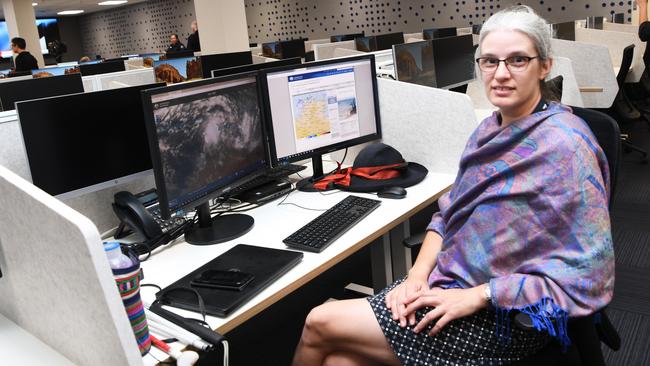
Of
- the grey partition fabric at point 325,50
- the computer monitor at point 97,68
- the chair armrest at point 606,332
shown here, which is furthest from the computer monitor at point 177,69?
the chair armrest at point 606,332

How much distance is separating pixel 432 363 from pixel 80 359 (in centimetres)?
74

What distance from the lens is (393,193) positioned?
1928mm

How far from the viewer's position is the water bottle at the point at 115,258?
39.8 inches

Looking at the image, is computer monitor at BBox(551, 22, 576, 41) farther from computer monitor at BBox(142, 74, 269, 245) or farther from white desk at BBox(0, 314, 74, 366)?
white desk at BBox(0, 314, 74, 366)

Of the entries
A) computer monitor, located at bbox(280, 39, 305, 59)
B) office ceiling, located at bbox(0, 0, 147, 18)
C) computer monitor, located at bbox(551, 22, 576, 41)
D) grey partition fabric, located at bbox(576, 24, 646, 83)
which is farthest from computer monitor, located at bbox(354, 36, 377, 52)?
office ceiling, located at bbox(0, 0, 147, 18)

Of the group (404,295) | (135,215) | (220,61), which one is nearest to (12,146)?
(135,215)

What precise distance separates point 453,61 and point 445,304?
7.88ft

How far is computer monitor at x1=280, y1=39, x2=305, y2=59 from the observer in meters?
7.12

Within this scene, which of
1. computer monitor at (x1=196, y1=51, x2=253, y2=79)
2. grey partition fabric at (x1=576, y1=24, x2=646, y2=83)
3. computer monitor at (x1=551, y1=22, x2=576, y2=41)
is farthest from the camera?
computer monitor at (x1=551, y1=22, x2=576, y2=41)

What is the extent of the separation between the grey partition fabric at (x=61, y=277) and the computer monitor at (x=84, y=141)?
18.8 inches

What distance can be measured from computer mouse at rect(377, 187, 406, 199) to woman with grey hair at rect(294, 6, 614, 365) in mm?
454

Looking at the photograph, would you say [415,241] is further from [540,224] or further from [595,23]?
[595,23]

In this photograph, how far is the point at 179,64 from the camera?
4191mm

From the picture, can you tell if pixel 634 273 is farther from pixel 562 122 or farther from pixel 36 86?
pixel 36 86
